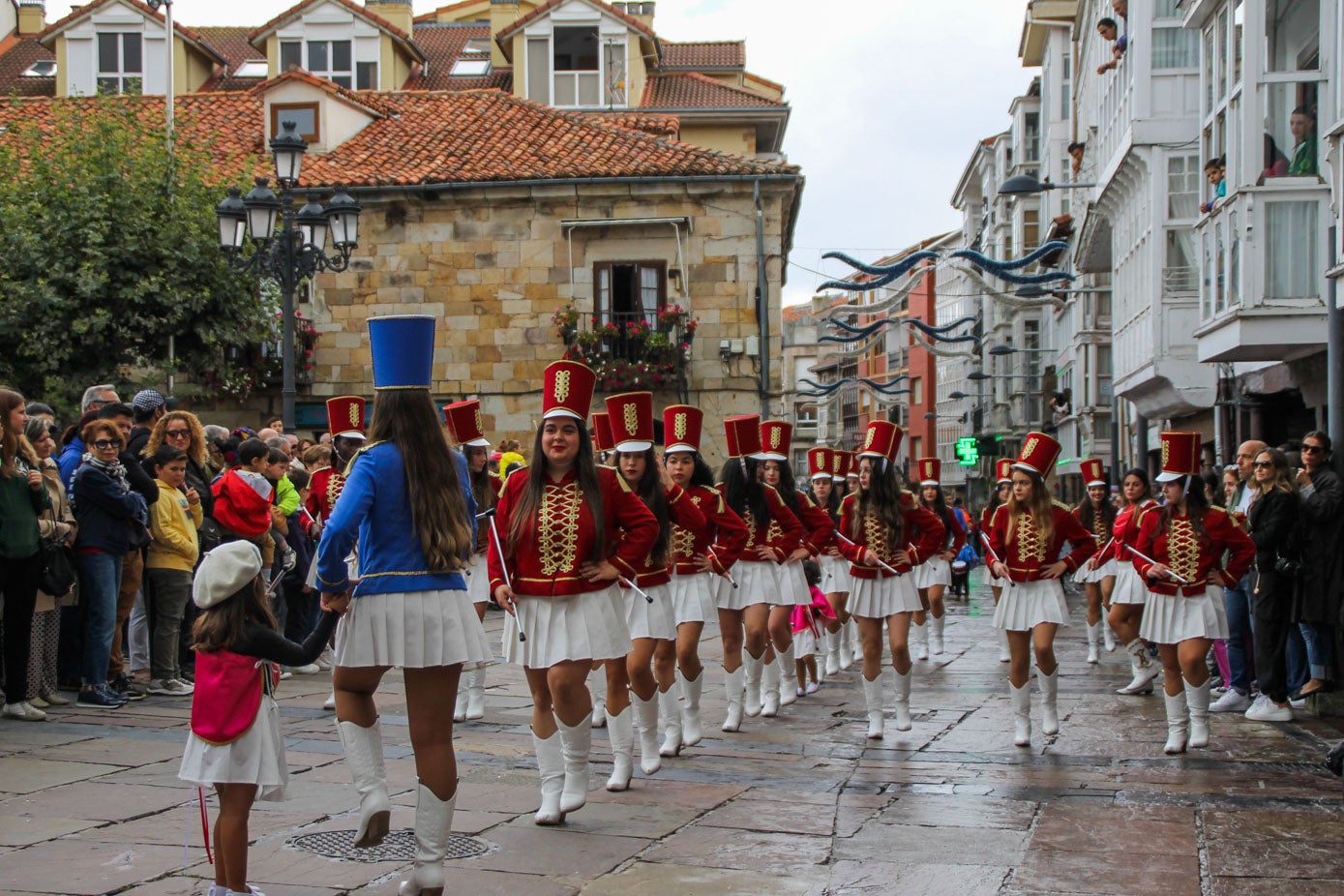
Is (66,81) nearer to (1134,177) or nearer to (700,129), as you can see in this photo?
(700,129)

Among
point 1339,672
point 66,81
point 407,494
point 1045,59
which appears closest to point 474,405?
point 407,494

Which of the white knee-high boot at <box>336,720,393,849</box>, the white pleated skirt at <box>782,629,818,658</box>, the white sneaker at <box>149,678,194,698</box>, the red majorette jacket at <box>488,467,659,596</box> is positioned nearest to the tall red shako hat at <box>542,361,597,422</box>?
the red majorette jacket at <box>488,467,659,596</box>

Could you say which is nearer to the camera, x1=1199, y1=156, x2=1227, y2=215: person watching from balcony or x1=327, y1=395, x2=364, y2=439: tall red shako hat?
x1=327, y1=395, x2=364, y2=439: tall red shako hat

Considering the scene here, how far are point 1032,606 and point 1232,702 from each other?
3461 millimetres

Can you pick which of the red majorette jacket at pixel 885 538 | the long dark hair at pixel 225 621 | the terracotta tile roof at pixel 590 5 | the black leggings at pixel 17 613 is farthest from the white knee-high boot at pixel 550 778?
the terracotta tile roof at pixel 590 5

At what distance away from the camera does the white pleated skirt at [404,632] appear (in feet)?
18.4

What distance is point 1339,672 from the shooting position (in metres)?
11.6

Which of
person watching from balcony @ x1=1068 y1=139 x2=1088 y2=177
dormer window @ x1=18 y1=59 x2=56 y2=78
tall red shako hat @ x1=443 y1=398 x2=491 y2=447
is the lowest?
tall red shako hat @ x1=443 y1=398 x2=491 y2=447

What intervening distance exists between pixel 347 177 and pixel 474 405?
20.2 m

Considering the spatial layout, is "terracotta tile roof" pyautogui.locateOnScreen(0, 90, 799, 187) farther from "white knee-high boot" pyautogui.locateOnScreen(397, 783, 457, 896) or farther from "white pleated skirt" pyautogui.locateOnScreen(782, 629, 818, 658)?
"white knee-high boot" pyautogui.locateOnScreen(397, 783, 457, 896)

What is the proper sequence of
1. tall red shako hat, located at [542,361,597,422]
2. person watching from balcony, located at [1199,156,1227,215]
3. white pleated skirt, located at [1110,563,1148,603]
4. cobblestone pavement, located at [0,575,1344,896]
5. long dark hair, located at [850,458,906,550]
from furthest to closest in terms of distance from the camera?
person watching from balcony, located at [1199,156,1227,215]
white pleated skirt, located at [1110,563,1148,603]
long dark hair, located at [850,458,906,550]
tall red shako hat, located at [542,361,597,422]
cobblestone pavement, located at [0,575,1344,896]

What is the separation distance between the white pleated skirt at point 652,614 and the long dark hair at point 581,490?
1.33 meters

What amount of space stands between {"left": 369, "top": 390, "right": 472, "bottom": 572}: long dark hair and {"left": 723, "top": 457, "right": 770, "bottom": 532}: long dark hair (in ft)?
17.0

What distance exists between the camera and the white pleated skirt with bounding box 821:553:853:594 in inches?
514
